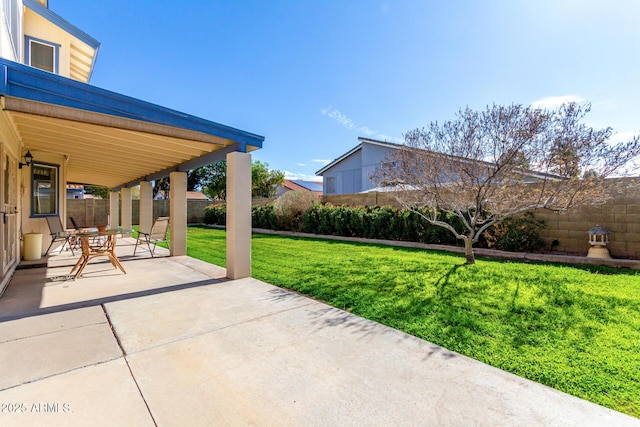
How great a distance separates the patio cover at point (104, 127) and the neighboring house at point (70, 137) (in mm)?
12

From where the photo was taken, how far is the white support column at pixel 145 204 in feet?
40.5

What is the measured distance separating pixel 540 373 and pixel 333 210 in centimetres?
1154

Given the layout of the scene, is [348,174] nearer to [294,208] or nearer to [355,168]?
[355,168]

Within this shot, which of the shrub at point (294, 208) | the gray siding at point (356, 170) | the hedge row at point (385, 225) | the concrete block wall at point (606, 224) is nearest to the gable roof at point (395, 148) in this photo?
the gray siding at point (356, 170)

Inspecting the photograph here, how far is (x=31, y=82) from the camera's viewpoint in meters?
3.88

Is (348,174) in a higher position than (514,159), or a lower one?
higher

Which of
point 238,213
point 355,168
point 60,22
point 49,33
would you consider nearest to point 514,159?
point 238,213

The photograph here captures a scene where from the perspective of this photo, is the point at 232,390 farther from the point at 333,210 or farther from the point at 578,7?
the point at 333,210

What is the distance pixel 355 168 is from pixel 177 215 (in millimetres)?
16117

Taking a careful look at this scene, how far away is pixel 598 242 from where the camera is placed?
7629 mm

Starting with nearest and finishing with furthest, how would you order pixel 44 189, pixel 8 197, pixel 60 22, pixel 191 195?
pixel 8 197
pixel 60 22
pixel 44 189
pixel 191 195

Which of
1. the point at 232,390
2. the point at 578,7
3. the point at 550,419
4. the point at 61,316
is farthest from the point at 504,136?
the point at 61,316

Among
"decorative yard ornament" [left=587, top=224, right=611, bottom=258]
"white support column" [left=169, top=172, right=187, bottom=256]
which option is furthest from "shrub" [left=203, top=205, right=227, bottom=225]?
"decorative yard ornament" [left=587, top=224, right=611, bottom=258]

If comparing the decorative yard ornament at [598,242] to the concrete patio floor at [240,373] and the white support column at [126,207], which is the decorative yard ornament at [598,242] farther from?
the white support column at [126,207]
